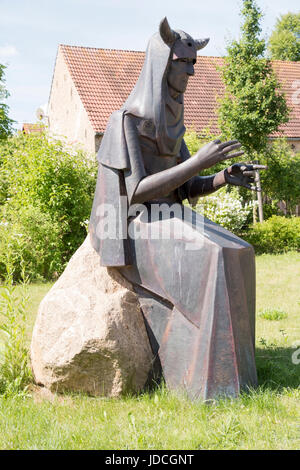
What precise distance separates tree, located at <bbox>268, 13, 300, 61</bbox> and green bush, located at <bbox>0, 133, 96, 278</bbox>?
24.3 metres

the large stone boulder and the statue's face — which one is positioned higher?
the statue's face

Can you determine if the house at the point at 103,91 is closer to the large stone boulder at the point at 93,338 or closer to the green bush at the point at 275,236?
the green bush at the point at 275,236

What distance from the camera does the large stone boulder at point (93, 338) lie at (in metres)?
3.75

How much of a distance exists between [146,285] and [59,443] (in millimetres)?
1263

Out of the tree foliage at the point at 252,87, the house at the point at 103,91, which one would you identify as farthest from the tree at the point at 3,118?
the tree foliage at the point at 252,87

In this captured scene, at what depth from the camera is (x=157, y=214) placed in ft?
13.1

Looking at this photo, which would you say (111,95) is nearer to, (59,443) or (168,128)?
(168,128)

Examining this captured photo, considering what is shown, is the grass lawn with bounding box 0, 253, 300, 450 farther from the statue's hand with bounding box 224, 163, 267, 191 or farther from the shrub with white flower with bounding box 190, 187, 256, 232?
the shrub with white flower with bounding box 190, 187, 256, 232

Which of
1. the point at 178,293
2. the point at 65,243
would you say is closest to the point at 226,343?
the point at 178,293

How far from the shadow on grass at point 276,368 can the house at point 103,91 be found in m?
13.5

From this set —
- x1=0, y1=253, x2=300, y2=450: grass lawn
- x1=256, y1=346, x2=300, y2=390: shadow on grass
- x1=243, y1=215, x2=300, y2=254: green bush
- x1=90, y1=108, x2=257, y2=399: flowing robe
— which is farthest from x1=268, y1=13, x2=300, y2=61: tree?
x1=0, y1=253, x2=300, y2=450: grass lawn

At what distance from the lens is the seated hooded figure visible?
3578mm

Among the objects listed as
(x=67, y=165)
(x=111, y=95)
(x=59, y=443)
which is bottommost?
(x=59, y=443)

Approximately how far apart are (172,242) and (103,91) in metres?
16.4
